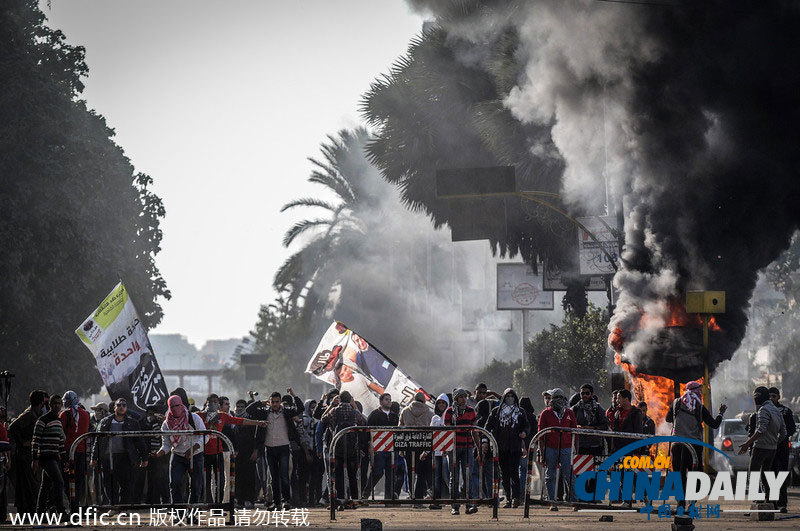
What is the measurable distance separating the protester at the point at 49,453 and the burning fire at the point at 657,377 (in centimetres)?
1123

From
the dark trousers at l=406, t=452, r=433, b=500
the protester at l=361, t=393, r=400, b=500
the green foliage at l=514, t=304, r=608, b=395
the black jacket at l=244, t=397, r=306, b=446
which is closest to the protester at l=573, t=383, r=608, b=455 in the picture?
the dark trousers at l=406, t=452, r=433, b=500

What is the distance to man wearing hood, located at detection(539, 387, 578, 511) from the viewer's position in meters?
14.3

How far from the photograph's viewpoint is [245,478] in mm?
16438

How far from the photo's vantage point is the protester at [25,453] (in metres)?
13.0

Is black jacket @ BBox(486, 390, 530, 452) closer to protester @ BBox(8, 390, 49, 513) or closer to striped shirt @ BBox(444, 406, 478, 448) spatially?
striped shirt @ BBox(444, 406, 478, 448)

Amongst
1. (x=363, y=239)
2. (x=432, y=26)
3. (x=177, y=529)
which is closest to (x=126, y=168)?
(x=432, y=26)

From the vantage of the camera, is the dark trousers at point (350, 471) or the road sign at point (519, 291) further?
the road sign at point (519, 291)

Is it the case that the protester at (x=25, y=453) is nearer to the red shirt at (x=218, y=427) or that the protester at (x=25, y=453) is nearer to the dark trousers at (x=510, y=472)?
the red shirt at (x=218, y=427)

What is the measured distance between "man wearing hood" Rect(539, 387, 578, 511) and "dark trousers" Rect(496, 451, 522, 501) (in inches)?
20.3

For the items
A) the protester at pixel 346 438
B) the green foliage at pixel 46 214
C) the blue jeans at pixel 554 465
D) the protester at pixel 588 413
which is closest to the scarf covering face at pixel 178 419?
the protester at pixel 346 438

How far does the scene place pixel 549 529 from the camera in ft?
38.2

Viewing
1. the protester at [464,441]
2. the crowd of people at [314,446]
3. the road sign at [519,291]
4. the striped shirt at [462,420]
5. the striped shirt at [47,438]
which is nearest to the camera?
the striped shirt at [47,438]

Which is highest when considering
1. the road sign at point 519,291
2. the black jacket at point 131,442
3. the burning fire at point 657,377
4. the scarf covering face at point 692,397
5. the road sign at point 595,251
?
the road sign at point 519,291

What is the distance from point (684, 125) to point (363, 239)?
3069 centimetres
